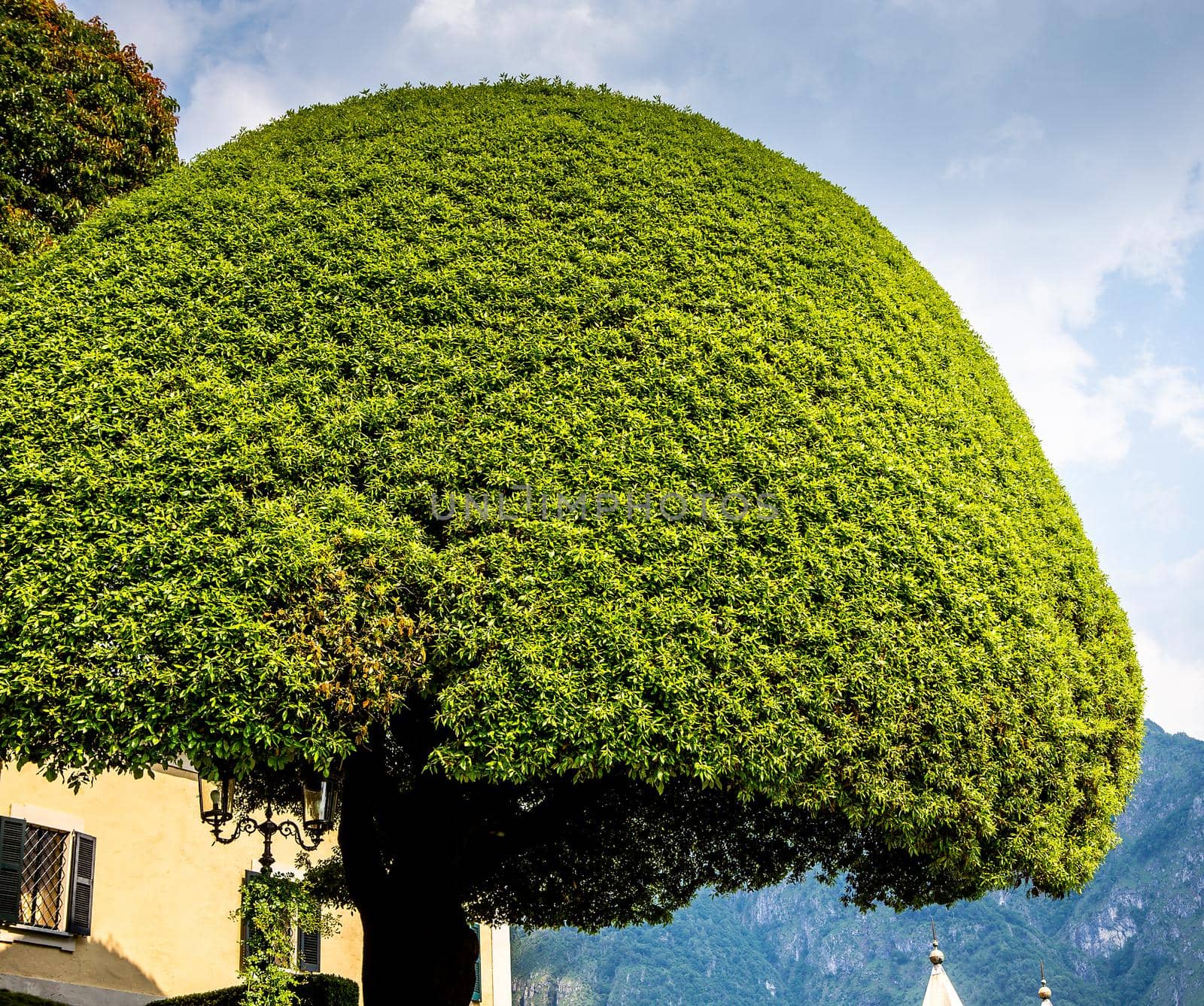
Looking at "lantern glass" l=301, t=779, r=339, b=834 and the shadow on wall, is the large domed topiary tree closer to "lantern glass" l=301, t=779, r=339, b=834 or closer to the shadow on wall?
"lantern glass" l=301, t=779, r=339, b=834

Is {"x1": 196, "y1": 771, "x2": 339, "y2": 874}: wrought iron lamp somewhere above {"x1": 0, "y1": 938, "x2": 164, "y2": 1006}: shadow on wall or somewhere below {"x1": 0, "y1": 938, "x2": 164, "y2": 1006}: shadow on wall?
above

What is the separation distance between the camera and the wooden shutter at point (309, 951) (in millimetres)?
15211

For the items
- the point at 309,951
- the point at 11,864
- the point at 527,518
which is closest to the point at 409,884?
the point at 527,518

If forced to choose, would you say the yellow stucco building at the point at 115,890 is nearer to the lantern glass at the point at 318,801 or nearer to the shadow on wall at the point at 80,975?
the shadow on wall at the point at 80,975

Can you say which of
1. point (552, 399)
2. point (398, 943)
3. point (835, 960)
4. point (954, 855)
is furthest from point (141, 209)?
point (835, 960)

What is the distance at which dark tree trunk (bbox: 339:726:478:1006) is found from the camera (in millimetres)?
9109

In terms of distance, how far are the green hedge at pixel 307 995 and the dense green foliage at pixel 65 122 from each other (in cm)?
724

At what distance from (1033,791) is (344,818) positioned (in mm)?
5856

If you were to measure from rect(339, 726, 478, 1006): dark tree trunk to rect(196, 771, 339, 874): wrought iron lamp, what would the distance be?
398mm

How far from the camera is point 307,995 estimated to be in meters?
11.1

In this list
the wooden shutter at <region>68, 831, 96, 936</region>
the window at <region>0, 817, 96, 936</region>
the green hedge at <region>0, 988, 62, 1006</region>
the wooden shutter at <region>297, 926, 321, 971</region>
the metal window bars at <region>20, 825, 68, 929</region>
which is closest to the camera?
the green hedge at <region>0, 988, 62, 1006</region>

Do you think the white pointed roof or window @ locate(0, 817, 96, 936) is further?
the white pointed roof

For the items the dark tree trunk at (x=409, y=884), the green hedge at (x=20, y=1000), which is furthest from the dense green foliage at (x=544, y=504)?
the green hedge at (x=20, y=1000)

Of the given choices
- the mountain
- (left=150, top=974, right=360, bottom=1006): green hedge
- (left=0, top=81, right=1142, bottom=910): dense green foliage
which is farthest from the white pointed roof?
the mountain
